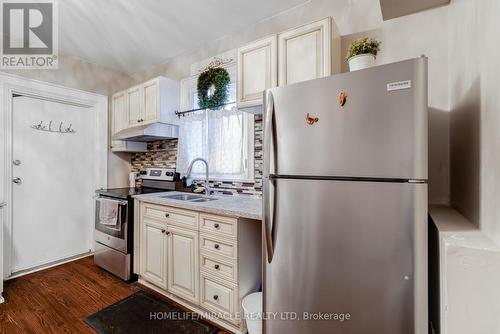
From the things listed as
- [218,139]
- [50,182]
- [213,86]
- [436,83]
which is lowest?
[50,182]

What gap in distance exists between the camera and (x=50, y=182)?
9.25ft

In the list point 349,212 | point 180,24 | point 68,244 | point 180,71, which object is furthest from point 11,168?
point 349,212

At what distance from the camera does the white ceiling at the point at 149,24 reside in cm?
200

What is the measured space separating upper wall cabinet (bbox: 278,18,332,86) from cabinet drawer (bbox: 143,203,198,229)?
1.24 m

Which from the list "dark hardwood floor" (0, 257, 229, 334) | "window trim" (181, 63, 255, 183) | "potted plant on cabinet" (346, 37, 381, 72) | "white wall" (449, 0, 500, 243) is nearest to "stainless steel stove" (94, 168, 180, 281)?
"dark hardwood floor" (0, 257, 229, 334)

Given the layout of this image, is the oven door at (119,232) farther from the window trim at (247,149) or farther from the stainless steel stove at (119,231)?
the window trim at (247,149)

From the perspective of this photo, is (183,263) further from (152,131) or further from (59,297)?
(152,131)

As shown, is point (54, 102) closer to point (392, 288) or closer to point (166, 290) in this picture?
point (166, 290)

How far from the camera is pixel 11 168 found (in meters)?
2.51

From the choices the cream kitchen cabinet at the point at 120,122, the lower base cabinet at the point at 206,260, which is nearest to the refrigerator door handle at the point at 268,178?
the lower base cabinet at the point at 206,260

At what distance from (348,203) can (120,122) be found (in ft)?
10.2

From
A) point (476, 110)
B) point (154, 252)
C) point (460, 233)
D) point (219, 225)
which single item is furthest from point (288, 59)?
point (154, 252)

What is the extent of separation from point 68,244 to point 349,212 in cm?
341

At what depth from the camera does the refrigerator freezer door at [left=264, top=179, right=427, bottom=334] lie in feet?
2.91
